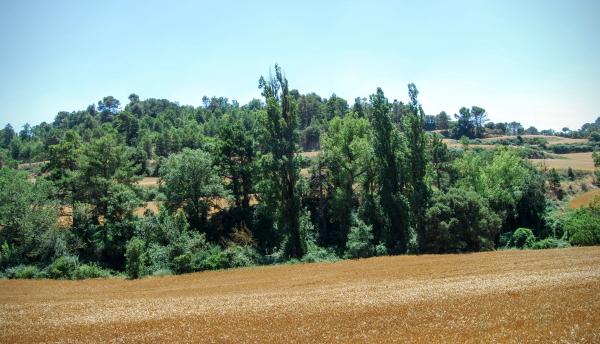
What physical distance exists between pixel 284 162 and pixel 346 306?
28.0m

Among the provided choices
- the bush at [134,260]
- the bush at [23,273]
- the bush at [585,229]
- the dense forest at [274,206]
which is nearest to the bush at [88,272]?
the dense forest at [274,206]

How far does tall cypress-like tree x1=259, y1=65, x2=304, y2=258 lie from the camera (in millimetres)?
47125

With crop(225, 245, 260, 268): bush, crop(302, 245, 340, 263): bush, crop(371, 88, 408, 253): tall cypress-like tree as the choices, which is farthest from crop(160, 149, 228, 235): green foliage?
crop(371, 88, 408, 253): tall cypress-like tree

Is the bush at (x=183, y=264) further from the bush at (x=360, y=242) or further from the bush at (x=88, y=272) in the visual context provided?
the bush at (x=360, y=242)

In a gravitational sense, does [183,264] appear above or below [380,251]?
above

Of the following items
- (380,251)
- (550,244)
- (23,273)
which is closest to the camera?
(23,273)

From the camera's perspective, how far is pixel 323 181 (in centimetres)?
5678

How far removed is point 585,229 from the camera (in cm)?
3778

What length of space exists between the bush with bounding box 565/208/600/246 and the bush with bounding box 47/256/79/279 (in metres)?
47.3

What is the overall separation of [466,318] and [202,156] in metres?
40.4

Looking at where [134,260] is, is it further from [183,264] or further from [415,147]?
[415,147]

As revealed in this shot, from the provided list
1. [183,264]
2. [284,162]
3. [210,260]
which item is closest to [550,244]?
[284,162]

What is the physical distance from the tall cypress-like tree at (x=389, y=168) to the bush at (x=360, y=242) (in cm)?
309

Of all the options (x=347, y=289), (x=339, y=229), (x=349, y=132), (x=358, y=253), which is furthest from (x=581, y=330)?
(x=349, y=132)
